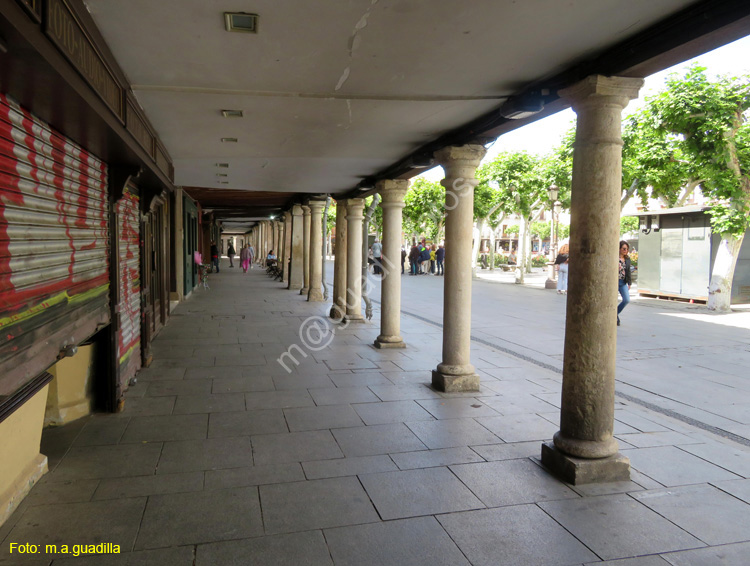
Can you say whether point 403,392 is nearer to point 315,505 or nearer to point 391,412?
point 391,412

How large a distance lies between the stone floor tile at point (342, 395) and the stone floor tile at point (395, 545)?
240cm

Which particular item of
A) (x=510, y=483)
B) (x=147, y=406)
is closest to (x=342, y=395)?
(x=147, y=406)

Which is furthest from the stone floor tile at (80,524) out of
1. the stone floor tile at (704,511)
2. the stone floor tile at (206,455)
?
the stone floor tile at (704,511)

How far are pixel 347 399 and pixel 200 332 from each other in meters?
4.59

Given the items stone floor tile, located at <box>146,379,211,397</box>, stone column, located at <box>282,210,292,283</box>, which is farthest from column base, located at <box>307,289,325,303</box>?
stone floor tile, located at <box>146,379,211,397</box>

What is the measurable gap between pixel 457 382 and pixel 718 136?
1009 centimetres

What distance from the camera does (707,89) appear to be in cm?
1227

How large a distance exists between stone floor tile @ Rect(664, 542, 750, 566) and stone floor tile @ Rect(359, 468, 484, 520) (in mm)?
1046

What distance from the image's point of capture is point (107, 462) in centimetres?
389

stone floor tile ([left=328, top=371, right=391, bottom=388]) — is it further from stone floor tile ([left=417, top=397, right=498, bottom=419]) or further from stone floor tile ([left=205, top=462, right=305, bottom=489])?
stone floor tile ([left=205, top=462, right=305, bottom=489])

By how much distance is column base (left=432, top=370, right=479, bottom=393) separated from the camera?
5.92 meters

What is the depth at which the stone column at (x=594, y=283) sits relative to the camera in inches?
146

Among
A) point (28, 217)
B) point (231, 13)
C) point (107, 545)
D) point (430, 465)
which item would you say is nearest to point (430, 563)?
point (430, 465)

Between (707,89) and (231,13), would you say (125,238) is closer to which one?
(231,13)
